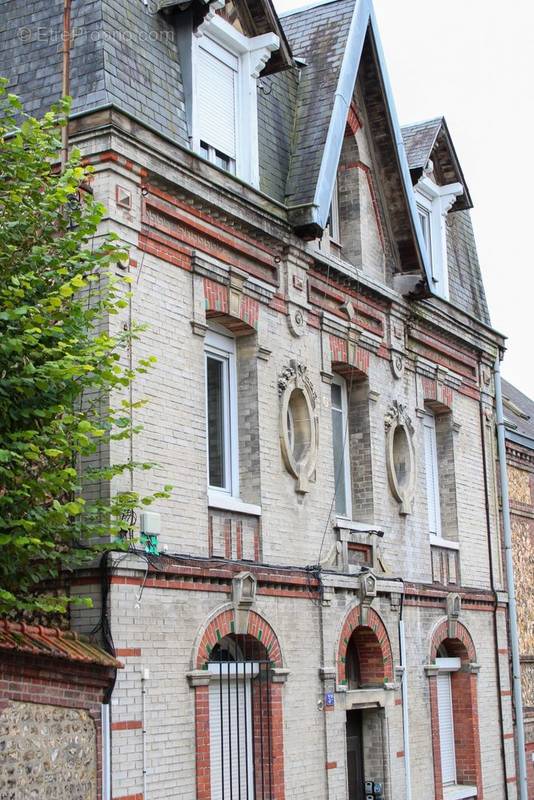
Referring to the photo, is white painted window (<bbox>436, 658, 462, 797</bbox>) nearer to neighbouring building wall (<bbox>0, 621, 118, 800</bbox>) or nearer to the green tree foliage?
neighbouring building wall (<bbox>0, 621, 118, 800</bbox>)

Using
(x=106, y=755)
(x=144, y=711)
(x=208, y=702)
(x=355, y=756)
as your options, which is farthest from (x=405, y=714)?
(x=106, y=755)

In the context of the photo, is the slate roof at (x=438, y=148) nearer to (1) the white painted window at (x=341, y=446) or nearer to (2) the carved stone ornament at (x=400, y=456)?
(2) the carved stone ornament at (x=400, y=456)

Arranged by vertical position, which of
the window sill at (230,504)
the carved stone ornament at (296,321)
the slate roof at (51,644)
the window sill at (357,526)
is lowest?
the slate roof at (51,644)

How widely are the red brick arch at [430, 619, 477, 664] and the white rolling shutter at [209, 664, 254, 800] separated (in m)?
5.10

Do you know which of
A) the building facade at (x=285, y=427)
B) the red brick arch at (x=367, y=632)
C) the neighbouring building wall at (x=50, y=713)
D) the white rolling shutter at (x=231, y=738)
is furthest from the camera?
the red brick arch at (x=367, y=632)

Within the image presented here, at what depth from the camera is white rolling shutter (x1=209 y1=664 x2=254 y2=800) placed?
1458cm

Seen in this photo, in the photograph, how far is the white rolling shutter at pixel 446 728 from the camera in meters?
20.1

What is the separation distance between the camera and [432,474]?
2148 centimetres

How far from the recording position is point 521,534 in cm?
2512

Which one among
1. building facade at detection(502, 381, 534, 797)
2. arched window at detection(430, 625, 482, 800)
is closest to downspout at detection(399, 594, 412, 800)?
arched window at detection(430, 625, 482, 800)

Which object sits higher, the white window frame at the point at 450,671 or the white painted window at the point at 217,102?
the white painted window at the point at 217,102

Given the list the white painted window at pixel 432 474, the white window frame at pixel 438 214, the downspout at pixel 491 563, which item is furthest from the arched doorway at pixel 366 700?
the white window frame at pixel 438 214

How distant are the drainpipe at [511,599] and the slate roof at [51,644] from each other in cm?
1141

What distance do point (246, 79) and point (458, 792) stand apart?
1124 cm
